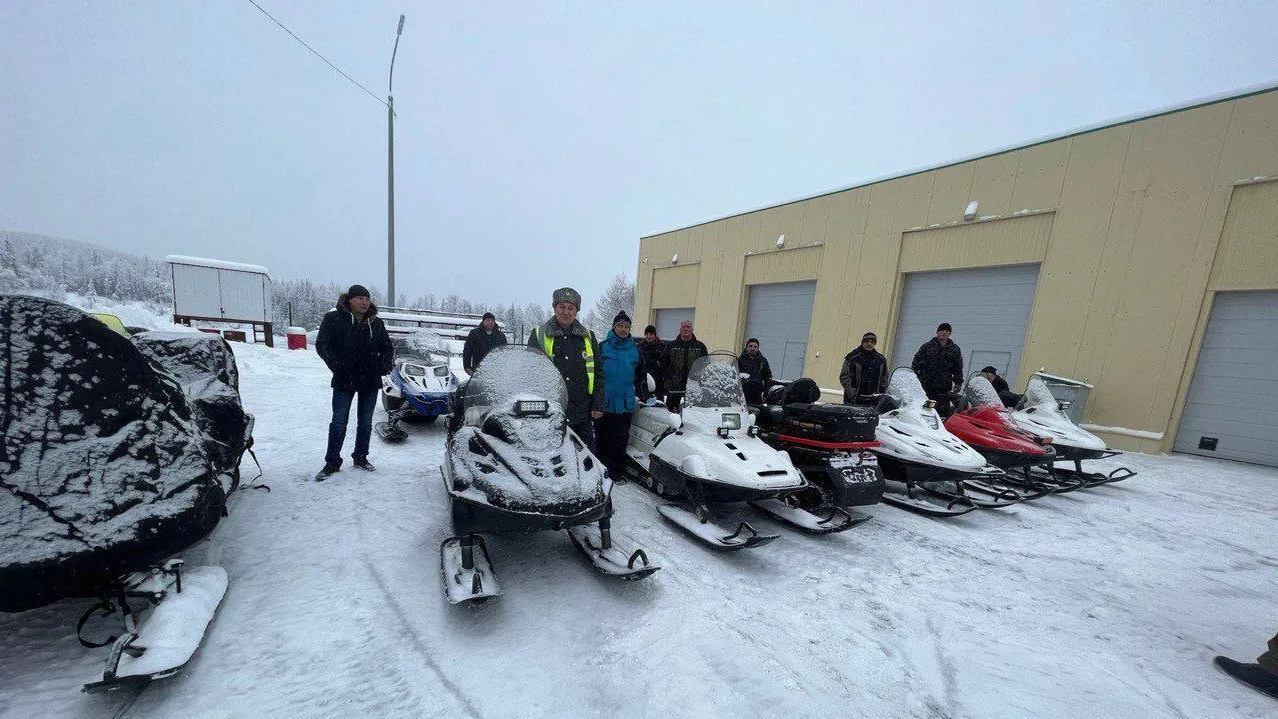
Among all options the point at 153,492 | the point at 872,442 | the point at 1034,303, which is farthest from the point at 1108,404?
the point at 153,492

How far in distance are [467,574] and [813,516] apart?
279 cm

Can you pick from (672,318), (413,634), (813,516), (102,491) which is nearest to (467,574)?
(413,634)

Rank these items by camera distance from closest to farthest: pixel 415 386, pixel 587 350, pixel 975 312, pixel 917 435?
Answer: pixel 587 350 → pixel 917 435 → pixel 415 386 → pixel 975 312

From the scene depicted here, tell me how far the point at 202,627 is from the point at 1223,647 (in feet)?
17.3

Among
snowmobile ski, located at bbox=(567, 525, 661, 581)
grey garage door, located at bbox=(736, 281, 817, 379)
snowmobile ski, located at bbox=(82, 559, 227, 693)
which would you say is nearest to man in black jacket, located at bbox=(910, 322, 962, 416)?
snowmobile ski, located at bbox=(567, 525, 661, 581)

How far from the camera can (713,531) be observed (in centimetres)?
333

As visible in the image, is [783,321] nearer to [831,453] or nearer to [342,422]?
[831,453]

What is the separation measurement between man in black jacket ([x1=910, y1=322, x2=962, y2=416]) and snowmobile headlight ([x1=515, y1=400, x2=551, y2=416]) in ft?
17.8

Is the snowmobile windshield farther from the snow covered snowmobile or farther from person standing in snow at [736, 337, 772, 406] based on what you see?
the snow covered snowmobile

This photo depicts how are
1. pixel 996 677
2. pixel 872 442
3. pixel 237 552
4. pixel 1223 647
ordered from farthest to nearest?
pixel 872 442, pixel 237 552, pixel 1223 647, pixel 996 677

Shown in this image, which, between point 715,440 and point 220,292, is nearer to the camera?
point 715,440

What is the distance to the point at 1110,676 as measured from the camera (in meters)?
2.21

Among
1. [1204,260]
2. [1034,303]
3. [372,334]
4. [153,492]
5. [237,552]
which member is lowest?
[237,552]

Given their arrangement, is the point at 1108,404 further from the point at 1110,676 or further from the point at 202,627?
the point at 202,627
